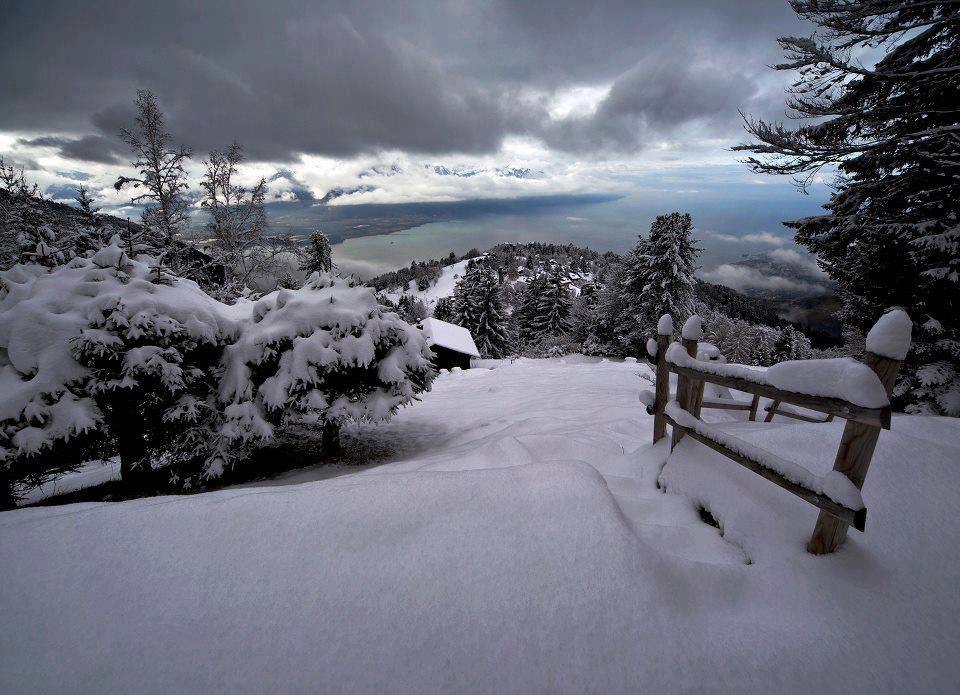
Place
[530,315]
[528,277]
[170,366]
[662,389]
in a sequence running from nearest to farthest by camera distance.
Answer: [662,389]
[170,366]
[530,315]
[528,277]

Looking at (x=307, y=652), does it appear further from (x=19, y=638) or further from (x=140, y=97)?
(x=140, y=97)

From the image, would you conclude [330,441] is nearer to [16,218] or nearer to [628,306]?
[16,218]

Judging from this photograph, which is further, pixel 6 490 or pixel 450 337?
pixel 450 337

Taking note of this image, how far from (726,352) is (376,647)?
42678mm

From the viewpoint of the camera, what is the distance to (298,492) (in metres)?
2.97

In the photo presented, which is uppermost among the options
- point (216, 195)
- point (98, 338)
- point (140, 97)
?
point (140, 97)

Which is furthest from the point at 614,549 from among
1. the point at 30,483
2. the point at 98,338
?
the point at 30,483

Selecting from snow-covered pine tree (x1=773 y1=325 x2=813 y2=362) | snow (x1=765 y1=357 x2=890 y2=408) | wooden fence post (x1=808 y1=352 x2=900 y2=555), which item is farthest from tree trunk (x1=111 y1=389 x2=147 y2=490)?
snow-covered pine tree (x1=773 y1=325 x2=813 y2=362)

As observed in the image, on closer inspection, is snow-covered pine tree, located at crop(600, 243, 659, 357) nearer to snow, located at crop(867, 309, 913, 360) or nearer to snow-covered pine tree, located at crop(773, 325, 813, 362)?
snow-covered pine tree, located at crop(773, 325, 813, 362)

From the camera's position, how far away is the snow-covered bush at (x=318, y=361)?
662cm

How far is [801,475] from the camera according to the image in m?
2.41

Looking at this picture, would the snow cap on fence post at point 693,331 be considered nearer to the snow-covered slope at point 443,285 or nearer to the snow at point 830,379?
the snow at point 830,379

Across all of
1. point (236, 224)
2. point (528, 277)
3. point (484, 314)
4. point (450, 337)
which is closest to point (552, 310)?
point (484, 314)

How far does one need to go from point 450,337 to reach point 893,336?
106 feet
